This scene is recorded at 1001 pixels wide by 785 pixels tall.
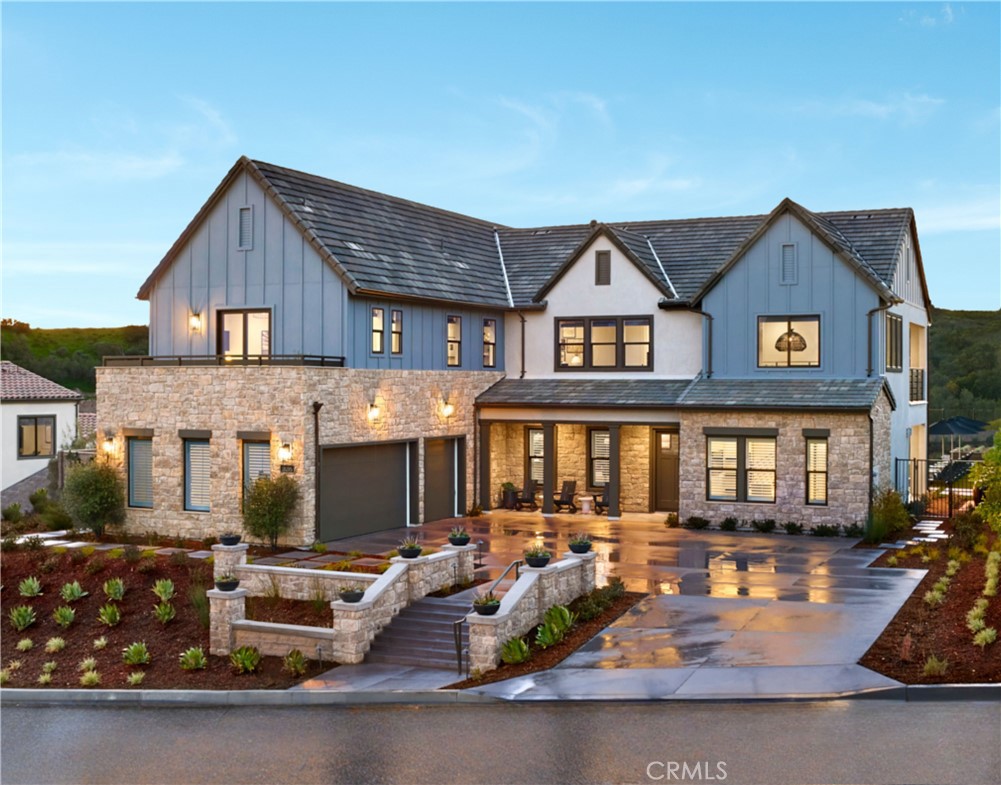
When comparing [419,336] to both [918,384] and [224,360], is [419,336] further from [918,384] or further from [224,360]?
[918,384]

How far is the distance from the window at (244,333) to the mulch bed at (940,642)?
651 inches

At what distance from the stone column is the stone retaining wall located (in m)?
3.94

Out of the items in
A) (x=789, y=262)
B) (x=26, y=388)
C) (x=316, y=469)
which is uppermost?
(x=789, y=262)

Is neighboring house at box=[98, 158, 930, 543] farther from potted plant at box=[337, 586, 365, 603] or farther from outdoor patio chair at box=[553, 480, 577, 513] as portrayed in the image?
potted plant at box=[337, 586, 365, 603]

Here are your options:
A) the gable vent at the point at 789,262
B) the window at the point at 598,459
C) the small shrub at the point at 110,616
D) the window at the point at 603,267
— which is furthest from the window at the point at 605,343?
the small shrub at the point at 110,616

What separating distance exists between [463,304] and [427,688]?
1697 centimetres

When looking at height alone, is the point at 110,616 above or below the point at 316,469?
below

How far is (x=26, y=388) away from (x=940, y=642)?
3724 centimetres

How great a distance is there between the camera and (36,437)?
42.9m

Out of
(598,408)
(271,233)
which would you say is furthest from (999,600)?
(271,233)

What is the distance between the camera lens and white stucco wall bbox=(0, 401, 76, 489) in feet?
136

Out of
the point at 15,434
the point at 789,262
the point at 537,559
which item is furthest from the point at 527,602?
the point at 15,434

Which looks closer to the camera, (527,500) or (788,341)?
(788,341)

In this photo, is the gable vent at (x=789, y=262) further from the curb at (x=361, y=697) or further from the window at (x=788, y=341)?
the curb at (x=361, y=697)
